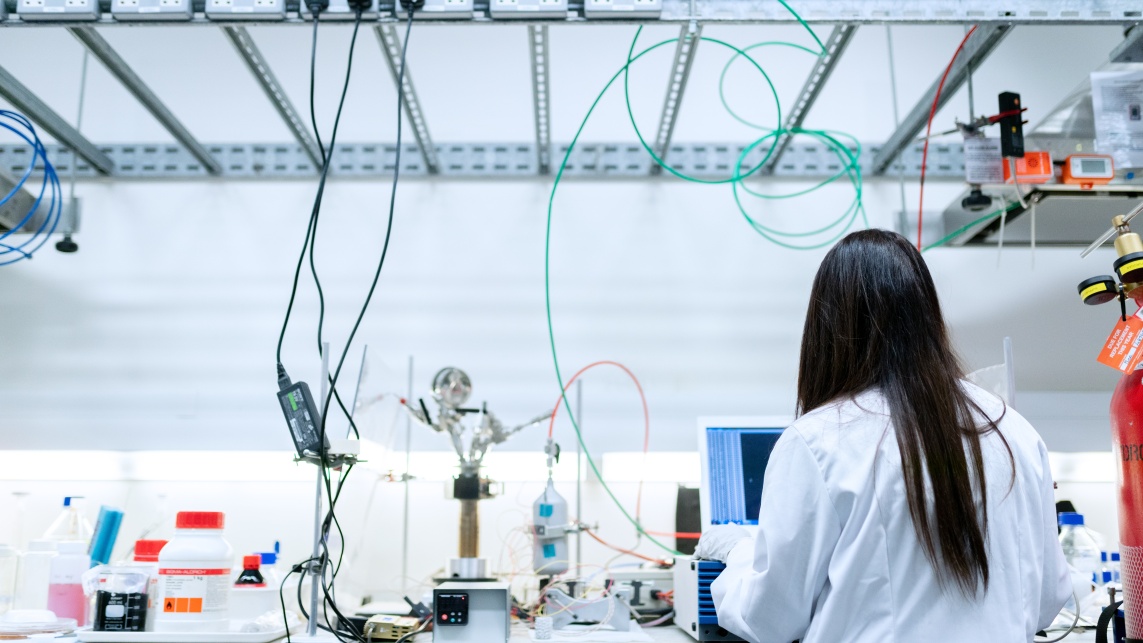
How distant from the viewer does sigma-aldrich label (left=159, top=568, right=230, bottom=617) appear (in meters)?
1.42

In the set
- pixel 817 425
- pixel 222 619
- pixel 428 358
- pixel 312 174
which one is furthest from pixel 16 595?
pixel 817 425

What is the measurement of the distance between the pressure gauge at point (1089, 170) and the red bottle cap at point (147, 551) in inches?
76.0

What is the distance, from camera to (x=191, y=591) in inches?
55.8

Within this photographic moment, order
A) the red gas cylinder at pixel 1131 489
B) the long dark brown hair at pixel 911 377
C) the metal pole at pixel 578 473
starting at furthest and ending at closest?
the metal pole at pixel 578 473 < the red gas cylinder at pixel 1131 489 < the long dark brown hair at pixel 911 377

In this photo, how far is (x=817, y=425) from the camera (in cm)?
102

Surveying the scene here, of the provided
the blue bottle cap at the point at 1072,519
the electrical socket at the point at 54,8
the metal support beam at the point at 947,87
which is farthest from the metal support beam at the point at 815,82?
the electrical socket at the point at 54,8

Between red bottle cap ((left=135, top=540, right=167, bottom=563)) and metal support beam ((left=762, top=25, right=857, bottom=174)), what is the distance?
5.25 ft

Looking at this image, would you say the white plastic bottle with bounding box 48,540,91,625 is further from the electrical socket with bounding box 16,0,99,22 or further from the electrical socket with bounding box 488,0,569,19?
the electrical socket with bounding box 488,0,569,19

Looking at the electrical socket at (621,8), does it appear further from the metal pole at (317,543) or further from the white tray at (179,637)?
the white tray at (179,637)

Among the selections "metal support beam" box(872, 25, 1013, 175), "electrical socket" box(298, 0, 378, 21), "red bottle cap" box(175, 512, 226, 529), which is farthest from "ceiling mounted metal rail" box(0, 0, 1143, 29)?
"red bottle cap" box(175, 512, 226, 529)

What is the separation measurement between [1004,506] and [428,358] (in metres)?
1.63

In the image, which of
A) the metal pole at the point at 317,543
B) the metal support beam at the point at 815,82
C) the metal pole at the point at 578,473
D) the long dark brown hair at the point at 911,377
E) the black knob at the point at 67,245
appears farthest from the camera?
the black knob at the point at 67,245

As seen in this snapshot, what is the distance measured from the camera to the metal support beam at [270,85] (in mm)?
1813

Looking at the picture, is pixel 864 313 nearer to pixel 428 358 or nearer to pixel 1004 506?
pixel 1004 506
